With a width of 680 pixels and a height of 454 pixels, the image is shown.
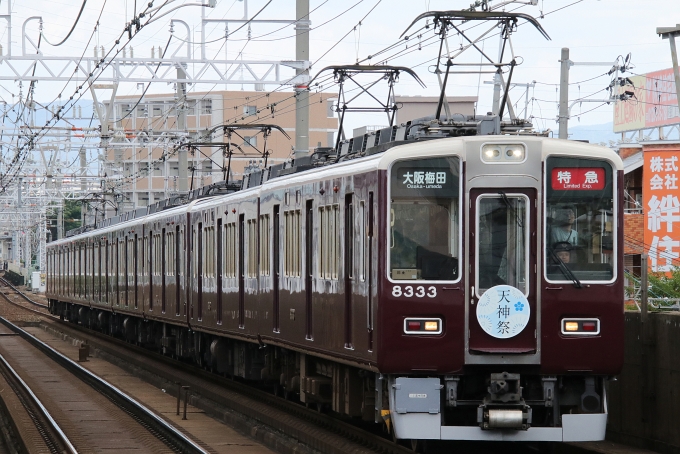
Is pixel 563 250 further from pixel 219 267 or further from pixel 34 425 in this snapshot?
pixel 219 267

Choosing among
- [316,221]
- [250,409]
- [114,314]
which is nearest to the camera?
[316,221]

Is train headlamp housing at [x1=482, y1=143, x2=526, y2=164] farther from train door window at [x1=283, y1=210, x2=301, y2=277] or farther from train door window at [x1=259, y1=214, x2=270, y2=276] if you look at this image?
train door window at [x1=259, y1=214, x2=270, y2=276]

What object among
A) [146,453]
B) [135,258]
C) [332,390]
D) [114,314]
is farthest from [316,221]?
[114,314]

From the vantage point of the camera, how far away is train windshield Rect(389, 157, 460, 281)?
30.8 ft

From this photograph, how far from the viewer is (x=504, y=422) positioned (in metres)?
9.12

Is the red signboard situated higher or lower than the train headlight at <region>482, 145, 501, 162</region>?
lower

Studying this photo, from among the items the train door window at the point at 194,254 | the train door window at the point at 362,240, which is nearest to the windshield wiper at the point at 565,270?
the train door window at the point at 362,240

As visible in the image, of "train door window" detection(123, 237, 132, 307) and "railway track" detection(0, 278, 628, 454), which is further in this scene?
"train door window" detection(123, 237, 132, 307)

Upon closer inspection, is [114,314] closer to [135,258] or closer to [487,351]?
[135,258]

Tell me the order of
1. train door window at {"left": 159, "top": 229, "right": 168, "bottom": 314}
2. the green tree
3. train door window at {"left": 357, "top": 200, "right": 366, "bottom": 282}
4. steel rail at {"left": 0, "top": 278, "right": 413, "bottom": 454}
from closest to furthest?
train door window at {"left": 357, "top": 200, "right": 366, "bottom": 282}, steel rail at {"left": 0, "top": 278, "right": 413, "bottom": 454}, train door window at {"left": 159, "top": 229, "right": 168, "bottom": 314}, the green tree

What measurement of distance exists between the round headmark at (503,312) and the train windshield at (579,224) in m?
0.34

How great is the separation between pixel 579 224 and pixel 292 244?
4.14m

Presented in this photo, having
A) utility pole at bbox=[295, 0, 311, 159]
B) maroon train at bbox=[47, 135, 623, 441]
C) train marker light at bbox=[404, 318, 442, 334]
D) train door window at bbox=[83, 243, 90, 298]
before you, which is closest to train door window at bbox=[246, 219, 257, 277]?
utility pole at bbox=[295, 0, 311, 159]

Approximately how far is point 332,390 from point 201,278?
6.90 metres
